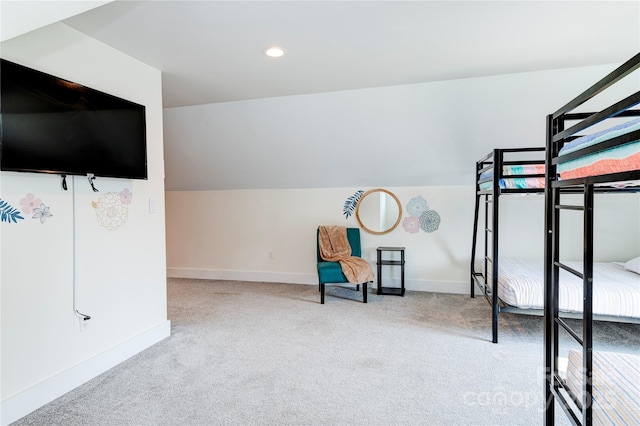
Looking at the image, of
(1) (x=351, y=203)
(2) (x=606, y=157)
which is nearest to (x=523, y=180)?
(2) (x=606, y=157)

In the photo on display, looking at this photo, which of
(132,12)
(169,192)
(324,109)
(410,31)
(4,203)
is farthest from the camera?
(169,192)

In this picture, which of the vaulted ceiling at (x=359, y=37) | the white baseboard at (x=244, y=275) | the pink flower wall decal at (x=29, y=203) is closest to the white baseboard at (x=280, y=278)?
the white baseboard at (x=244, y=275)

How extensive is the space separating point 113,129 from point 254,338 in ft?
6.57

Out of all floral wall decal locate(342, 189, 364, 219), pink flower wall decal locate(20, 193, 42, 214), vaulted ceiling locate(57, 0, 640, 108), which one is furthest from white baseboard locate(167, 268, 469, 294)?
pink flower wall decal locate(20, 193, 42, 214)

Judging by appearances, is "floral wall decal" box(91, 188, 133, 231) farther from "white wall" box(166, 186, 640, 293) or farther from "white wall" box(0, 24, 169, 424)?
"white wall" box(166, 186, 640, 293)

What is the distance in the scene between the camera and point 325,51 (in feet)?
8.93

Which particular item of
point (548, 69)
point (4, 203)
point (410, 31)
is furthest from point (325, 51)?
point (4, 203)

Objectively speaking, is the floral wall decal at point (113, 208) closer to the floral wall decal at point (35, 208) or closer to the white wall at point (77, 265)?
the white wall at point (77, 265)

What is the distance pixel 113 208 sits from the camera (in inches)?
105

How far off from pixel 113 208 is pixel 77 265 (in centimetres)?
48

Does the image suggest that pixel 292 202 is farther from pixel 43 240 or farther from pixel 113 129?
pixel 43 240

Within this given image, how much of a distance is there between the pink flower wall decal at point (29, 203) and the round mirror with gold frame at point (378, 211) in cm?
354

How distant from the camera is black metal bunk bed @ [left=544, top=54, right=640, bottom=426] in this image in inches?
44.9

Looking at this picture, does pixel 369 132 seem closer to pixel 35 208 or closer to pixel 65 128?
pixel 65 128
